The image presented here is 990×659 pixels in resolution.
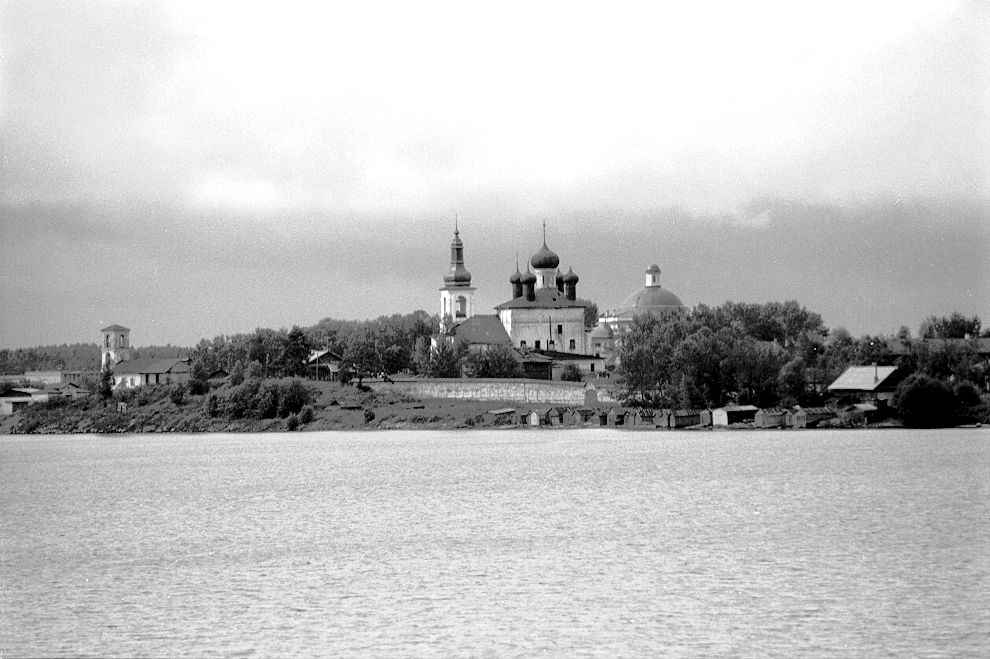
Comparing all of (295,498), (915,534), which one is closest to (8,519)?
(295,498)

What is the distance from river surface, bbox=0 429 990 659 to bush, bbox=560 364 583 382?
41723 millimetres

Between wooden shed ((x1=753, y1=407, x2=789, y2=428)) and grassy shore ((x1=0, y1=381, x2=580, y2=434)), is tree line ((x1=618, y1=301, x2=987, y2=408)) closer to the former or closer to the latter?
wooden shed ((x1=753, y1=407, x2=789, y2=428))

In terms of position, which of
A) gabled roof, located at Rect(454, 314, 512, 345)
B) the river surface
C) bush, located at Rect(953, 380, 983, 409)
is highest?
gabled roof, located at Rect(454, 314, 512, 345)

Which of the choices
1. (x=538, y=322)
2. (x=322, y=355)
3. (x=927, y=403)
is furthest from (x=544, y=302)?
(x=927, y=403)

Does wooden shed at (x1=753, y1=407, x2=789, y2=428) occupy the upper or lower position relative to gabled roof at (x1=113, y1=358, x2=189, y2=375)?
lower

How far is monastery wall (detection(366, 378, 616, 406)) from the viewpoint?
82.1 m

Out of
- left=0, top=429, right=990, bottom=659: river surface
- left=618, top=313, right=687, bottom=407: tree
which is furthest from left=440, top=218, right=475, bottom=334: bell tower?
left=0, top=429, right=990, bottom=659: river surface

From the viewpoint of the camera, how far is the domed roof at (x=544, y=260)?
11488 cm

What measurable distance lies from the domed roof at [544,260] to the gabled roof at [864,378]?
41826 mm

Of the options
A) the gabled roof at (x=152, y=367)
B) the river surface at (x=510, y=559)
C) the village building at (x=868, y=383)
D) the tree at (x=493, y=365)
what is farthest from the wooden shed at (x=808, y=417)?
the gabled roof at (x=152, y=367)

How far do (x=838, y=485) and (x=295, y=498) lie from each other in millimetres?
14723

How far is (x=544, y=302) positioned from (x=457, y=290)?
1186 centimetres

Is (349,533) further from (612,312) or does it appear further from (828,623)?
(612,312)

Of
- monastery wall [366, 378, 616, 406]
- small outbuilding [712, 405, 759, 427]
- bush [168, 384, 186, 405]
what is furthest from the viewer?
bush [168, 384, 186, 405]
